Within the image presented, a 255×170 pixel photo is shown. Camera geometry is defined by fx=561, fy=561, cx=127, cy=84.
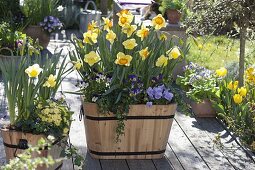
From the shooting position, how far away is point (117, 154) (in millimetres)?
3816

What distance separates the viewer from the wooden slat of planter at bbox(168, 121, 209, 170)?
3.85 metres

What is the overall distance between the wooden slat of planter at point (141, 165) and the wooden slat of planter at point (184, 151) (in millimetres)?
231

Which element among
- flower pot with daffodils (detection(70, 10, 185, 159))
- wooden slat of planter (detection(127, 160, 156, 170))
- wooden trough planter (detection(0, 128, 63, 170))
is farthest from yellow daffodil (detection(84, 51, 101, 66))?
wooden slat of planter (detection(127, 160, 156, 170))

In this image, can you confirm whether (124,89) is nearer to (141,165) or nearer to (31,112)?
(141,165)

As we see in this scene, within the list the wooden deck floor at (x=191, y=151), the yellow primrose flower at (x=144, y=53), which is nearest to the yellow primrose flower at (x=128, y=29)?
the yellow primrose flower at (x=144, y=53)

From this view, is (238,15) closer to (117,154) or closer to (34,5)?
(117,154)

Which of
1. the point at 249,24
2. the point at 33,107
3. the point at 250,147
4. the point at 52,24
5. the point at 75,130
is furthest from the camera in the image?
the point at 52,24

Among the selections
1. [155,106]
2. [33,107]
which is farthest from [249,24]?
[33,107]

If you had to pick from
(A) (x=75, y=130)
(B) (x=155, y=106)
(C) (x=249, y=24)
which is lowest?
(A) (x=75, y=130)

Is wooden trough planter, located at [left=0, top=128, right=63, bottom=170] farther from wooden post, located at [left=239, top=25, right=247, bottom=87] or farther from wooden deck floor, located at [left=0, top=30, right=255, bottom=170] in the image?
wooden post, located at [left=239, top=25, right=247, bottom=87]

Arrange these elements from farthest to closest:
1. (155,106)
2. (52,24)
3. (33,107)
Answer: (52,24) → (155,106) → (33,107)

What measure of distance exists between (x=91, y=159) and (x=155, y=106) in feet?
1.91

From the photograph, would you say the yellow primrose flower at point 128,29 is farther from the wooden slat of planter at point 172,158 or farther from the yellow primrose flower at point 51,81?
the wooden slat of planter at point 172,158

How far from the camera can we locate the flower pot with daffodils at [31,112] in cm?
313
